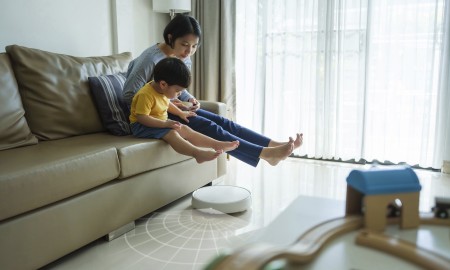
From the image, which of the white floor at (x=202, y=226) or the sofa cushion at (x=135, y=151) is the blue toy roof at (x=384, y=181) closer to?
the white floor at (x=202, y=226)

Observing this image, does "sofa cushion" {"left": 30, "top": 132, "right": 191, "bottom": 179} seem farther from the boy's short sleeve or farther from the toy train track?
the toy train track

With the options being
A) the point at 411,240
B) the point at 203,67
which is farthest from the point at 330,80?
the point at 411,240

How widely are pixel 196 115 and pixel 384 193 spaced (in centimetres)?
150

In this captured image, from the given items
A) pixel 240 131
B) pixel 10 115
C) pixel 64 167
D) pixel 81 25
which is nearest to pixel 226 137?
pixel 240 131

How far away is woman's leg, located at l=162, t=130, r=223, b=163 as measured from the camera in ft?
6.46

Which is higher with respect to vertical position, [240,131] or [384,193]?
[384,193]

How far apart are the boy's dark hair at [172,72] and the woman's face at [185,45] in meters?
0.27

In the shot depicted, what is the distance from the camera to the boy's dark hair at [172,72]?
1.96 m

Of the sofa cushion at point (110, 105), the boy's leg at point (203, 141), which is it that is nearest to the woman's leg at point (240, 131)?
the boy's leg at point (203, 141)

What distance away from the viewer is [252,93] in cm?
360

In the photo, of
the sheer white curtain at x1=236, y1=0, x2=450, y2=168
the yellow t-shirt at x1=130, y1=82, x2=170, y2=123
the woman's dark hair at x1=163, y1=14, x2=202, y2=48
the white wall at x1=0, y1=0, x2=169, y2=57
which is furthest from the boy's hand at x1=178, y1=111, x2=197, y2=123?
the sheer white curtain at x1=236, y1=0, x2=450, y2=168

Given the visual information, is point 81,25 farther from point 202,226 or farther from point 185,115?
point 202,226

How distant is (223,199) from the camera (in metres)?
2.08

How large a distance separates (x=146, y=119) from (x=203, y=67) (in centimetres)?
171
